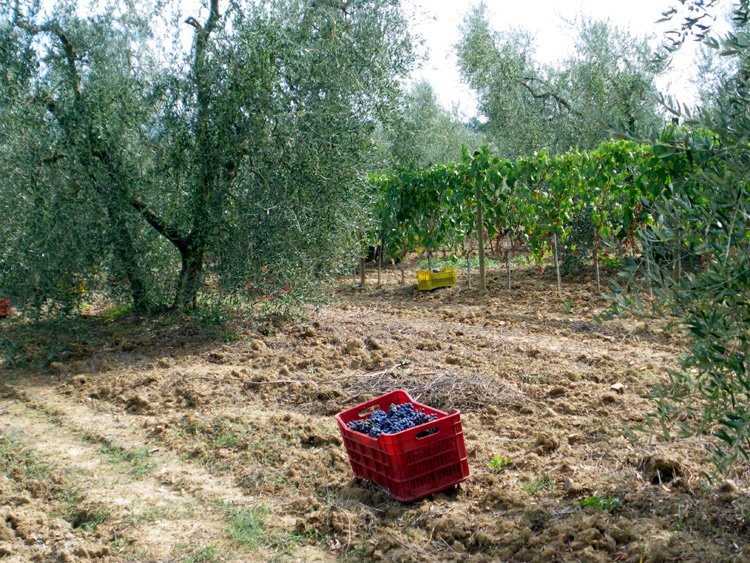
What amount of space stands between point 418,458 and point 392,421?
12.6 inches

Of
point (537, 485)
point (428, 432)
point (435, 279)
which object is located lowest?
point (537, 485)

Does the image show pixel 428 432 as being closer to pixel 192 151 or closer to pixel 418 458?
pixel 418 458

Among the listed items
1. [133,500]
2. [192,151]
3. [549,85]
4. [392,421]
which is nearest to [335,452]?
[392,421]

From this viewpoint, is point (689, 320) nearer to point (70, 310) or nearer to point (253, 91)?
point (253, 91)

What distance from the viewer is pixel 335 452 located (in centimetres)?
496

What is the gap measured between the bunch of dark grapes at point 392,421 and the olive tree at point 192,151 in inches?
155

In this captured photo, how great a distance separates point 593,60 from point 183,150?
537 inches

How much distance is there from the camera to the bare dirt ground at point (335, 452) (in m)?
3.73

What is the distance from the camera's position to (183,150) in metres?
8.19

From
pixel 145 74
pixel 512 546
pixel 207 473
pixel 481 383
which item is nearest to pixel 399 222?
pixel 145 74

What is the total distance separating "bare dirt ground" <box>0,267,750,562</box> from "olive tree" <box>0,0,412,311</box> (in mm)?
1068

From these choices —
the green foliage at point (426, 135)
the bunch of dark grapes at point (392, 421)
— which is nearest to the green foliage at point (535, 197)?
the green foliage at point (426, 135)

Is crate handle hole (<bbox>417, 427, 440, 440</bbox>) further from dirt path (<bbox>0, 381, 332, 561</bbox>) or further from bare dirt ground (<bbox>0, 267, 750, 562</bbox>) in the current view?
dirt path (<bbox>0, 381, 332, 561</bbox>)

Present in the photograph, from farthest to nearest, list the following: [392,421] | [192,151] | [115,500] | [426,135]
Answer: [426,135], [192,151], [115,500], [392,421]
